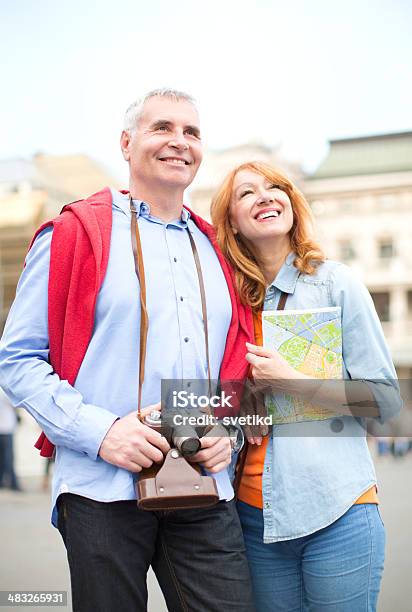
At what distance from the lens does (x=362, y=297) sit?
151cm

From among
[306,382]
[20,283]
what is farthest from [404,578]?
[20,283]

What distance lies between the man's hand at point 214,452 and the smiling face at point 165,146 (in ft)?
1.81

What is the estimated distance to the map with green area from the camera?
148 centimetres

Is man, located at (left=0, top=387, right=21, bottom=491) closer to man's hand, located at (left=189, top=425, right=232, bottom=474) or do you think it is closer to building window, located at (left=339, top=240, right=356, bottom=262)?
man's hand, located at (left=189, top=425, right=232, bottom=474)

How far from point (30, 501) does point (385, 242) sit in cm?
1681

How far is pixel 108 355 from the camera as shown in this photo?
1387 millimetres

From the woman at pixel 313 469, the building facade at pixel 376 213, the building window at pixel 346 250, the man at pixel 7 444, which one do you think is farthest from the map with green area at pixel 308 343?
the building window at pixel 346 250

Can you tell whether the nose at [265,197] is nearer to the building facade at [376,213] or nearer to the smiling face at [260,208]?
the smiling face at [260,208]

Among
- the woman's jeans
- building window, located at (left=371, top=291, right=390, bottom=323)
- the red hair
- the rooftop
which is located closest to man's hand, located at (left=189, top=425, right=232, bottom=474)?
the woman's jeans

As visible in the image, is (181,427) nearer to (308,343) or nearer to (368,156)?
(308,343)

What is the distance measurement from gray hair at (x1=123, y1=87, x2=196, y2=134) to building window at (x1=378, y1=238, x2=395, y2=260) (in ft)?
66.8

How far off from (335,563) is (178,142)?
95 centimetres

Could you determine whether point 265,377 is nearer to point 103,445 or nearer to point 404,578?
point 103,445

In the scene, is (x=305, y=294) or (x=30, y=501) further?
(x=30, y=501)
